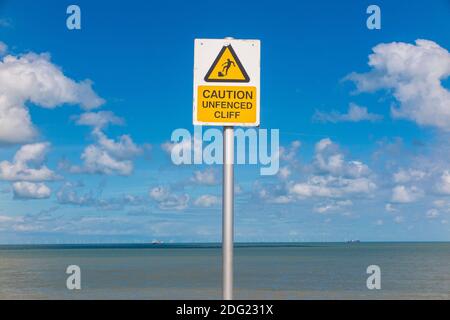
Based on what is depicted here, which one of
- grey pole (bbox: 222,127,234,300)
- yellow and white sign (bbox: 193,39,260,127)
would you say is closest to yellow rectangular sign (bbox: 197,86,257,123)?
yellow and white sign (bbox: 193,39,260,127)

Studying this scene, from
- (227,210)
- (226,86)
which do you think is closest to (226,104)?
(226,86)

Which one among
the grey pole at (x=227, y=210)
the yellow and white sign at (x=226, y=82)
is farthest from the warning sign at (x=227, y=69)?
the grey pole at (x=227, y=210)

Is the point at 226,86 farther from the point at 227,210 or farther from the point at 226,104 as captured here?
the point at 227,210

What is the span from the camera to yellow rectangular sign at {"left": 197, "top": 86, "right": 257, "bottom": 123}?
17.4 ft

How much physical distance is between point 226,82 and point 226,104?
0.60 ft

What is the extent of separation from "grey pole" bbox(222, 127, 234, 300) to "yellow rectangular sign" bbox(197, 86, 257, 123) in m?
0.13

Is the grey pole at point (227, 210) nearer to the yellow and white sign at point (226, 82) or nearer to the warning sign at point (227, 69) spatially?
the yellow and white sign at point (226, 82)

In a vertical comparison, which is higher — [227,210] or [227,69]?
[227,69]

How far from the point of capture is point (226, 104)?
5316 mm

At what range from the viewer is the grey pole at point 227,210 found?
5.25 m
